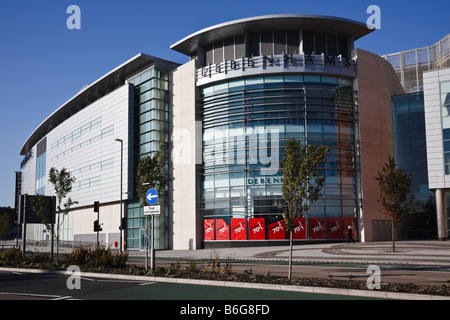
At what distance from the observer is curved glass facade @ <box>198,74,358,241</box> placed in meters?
38.5

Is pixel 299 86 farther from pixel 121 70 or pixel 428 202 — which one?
pixel 121 70

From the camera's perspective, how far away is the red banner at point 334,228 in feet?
126

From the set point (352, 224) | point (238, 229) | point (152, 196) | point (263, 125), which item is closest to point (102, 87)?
point (263, 125)

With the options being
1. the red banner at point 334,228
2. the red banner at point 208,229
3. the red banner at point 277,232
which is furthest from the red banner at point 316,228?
the red banner at point 208,229

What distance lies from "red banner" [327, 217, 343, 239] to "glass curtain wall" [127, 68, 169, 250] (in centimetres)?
1544

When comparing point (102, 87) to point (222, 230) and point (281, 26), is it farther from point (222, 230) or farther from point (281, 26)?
point (222, 230)

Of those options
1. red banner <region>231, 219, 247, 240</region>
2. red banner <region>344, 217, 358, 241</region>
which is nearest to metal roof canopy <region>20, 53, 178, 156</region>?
red banner <region>231, 219, 247, 240</region>

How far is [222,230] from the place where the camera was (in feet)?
131

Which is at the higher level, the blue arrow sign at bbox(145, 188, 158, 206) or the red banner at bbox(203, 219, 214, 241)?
the blue arrow sign at bbox(145, 188, 158, 206)

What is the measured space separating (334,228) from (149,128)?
2017cm

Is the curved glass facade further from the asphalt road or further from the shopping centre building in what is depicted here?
the asphalt road

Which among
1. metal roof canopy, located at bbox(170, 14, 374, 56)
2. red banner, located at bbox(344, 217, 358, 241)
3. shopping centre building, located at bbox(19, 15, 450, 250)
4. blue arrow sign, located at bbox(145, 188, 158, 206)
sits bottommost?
red banner, located at bbox(344, 217, 358, 241)

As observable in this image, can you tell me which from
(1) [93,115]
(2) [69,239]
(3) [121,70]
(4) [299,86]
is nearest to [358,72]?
(4) [299,86]
